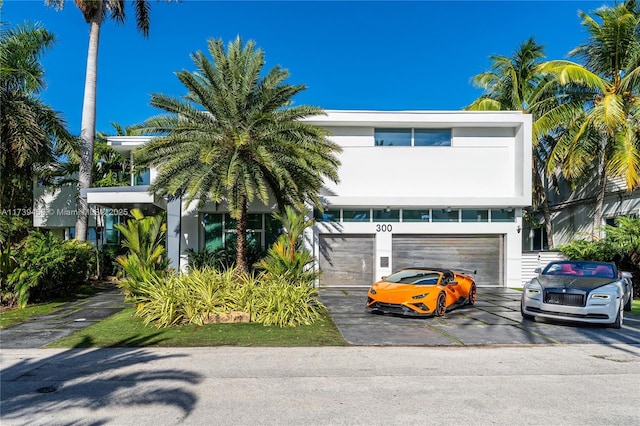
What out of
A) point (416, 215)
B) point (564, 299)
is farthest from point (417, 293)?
point (416, 215)

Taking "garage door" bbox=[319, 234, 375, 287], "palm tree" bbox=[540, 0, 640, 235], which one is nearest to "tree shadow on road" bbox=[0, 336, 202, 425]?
"garage door" bbox=[319, 234, 375, 287]

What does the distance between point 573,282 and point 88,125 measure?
19.3m

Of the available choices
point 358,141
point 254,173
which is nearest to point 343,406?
point 254,173

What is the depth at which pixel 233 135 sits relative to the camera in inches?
479

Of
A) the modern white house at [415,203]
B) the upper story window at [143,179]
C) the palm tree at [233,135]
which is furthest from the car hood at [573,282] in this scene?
the upper story window at [143,179]

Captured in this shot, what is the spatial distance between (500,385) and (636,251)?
43.3 feet

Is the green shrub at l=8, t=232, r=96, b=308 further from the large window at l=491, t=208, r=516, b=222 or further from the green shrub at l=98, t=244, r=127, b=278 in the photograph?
the large window at l=491, t=208, r=516, b=222

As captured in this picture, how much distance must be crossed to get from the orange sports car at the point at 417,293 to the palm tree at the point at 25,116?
47.1ft

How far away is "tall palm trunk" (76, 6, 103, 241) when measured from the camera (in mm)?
17422

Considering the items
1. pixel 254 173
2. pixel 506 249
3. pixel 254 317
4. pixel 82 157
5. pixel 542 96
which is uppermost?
pixel 542 96

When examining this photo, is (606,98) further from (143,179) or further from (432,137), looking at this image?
(143,179)

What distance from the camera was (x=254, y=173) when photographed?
40.6 ft

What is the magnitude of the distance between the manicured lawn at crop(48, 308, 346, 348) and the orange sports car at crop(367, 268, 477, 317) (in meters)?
1.70

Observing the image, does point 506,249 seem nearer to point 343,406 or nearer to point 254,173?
point 254,173
